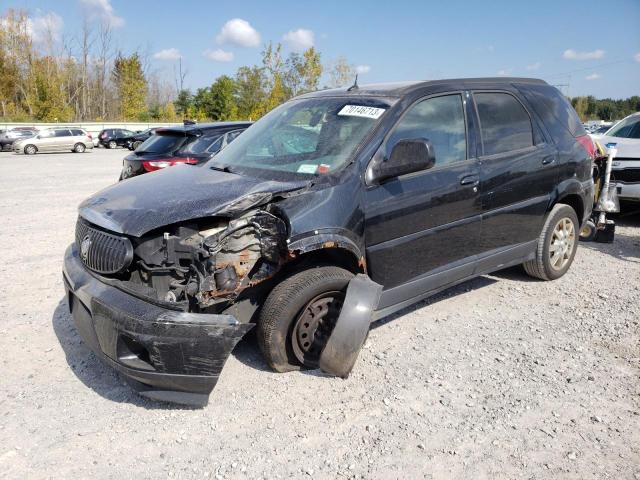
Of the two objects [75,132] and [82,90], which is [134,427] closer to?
[75,132]

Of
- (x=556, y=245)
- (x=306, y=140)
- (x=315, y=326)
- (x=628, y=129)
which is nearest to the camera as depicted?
(x=315, y=326)

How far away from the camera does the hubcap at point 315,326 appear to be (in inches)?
130

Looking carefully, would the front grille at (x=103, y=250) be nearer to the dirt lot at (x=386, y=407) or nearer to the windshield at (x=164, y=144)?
the dirt lot at (x=386, y=407)

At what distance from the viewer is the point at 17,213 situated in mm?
9164

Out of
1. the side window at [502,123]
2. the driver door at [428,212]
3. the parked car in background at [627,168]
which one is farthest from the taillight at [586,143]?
the parked car in background at [627,168]

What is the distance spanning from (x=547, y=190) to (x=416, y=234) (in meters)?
1.87

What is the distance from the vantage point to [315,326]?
11.0 feet

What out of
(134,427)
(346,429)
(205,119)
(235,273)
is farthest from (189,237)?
(205,119)

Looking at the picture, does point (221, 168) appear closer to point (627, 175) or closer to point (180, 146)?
point (180, 146)

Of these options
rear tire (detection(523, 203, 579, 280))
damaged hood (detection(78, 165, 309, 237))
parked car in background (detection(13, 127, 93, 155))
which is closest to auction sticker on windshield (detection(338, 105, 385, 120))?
damaged hood (detection(78, 165, 309, 237))

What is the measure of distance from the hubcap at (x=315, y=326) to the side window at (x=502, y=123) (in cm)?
190

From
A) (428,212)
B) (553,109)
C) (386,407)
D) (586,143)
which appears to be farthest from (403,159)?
(586,143)

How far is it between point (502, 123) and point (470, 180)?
826mm

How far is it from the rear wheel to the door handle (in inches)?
1178
